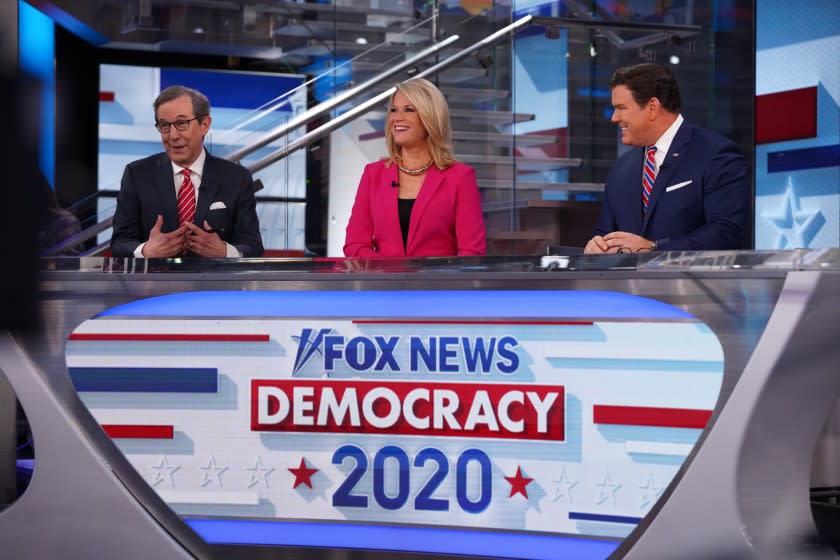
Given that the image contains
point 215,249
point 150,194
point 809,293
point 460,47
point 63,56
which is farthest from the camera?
point 63,56

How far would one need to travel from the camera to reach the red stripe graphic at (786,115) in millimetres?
7438

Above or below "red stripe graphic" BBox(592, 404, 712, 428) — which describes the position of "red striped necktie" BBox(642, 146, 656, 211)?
above

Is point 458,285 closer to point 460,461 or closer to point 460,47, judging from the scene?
point 460,461

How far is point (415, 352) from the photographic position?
2201 millimetres

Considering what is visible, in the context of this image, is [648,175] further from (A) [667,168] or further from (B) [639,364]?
(B) [639,364]

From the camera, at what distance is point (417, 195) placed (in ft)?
10.4

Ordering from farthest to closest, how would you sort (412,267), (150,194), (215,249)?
1. (150,194)
2. (215,249)
3. (412,267)

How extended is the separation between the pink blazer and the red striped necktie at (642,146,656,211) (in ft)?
1.57

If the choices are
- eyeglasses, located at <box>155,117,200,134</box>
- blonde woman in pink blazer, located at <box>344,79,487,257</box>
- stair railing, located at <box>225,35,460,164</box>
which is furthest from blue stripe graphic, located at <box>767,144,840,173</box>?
eyeglasses, located at <box>155,117,200,134</box>

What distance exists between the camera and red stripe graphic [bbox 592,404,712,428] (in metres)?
2.02

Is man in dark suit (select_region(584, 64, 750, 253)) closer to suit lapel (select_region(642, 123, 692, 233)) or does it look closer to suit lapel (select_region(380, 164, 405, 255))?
suit lapel (select_region(642, 123, 692, 233))

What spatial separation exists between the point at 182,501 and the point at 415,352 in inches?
24.6

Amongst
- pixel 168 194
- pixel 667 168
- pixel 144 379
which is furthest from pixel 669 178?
pixel 144 379

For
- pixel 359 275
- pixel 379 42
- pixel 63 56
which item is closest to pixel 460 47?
pixel 379 42
